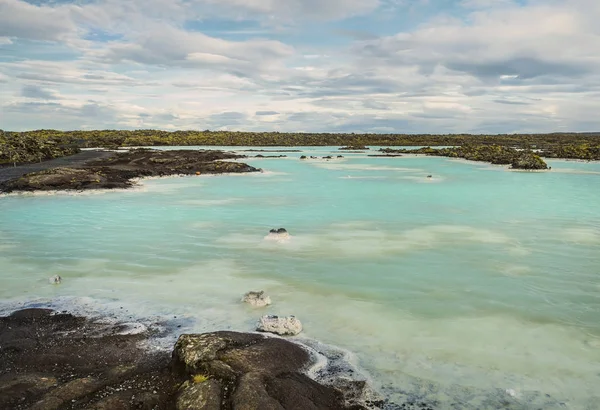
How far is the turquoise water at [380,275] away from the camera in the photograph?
7.01 metres

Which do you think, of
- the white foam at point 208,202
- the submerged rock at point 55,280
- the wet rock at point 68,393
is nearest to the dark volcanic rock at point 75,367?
the wet rock at point 68,393

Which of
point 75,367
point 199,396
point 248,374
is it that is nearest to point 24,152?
point 75,367

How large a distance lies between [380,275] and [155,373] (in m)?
6.63

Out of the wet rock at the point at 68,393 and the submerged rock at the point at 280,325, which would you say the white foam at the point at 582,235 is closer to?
the submerged rock at the point at 280,325

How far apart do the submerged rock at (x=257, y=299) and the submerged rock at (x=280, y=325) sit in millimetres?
1218

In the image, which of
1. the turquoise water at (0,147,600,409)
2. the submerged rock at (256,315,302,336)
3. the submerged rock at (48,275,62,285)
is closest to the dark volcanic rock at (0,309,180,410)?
the turquoise water at (0,147,600,409)

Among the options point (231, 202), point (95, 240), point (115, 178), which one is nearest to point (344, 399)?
point (95, 240)

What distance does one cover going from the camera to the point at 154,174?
35469mm

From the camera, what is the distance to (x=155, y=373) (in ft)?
19.6

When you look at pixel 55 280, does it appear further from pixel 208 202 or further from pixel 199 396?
pixel 208 202

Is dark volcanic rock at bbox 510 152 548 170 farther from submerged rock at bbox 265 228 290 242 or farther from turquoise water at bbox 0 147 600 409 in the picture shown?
submerged rock at bbox 265 228 290 242

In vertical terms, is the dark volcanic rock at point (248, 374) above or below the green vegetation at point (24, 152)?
below

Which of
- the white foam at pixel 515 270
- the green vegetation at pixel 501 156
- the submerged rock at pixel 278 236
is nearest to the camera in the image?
the white foam at pixel 515 270

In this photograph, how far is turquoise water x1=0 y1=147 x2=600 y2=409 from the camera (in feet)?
23.0
